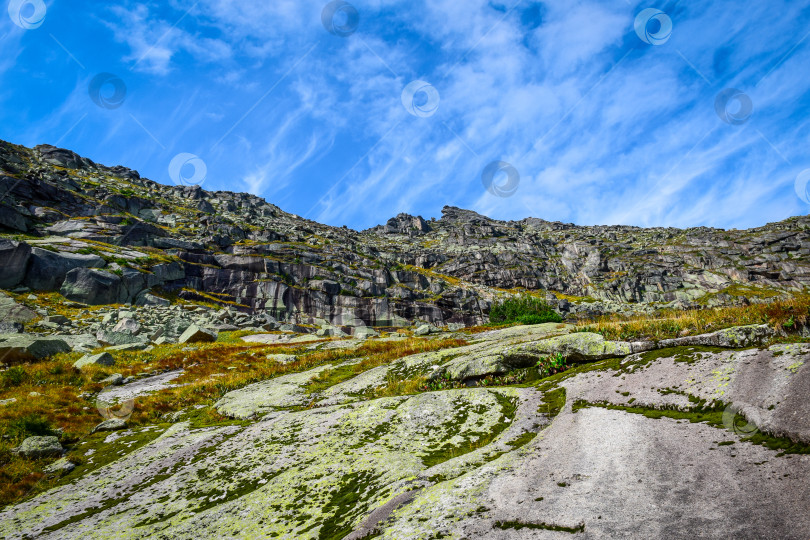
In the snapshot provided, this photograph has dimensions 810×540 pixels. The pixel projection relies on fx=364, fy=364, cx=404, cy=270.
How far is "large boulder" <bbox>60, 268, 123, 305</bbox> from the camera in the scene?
69.5 meters

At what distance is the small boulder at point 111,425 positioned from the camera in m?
15.2

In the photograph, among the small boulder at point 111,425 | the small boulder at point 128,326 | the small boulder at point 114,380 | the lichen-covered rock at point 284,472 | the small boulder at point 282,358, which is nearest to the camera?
the lichen-covered rock at point 284,472

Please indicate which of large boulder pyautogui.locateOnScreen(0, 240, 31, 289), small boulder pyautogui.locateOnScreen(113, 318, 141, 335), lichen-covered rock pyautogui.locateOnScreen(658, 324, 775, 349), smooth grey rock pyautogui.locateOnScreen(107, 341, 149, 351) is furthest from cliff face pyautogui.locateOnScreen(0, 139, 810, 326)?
lichen-covered rock pyautogui.locateOnScreen(658, 324, 775, 349)

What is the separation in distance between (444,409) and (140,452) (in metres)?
9.78

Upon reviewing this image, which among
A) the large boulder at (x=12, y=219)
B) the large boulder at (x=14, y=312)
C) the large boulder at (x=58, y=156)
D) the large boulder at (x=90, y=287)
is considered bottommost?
the large boulder at (x=14, y=312)

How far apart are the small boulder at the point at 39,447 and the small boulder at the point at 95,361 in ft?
51.5

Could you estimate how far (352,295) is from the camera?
126 m

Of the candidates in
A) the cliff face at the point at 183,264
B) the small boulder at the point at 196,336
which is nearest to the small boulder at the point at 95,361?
the small boulder at the point at 196,336

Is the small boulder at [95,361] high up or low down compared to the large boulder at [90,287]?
down

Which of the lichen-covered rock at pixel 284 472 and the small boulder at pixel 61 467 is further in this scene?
the small boulder at pixel 61 467

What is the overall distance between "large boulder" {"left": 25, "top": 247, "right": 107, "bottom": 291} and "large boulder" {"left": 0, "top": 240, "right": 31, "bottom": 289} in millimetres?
1417

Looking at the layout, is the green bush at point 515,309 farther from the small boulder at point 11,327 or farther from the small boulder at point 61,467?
the small boulder at point 11,327

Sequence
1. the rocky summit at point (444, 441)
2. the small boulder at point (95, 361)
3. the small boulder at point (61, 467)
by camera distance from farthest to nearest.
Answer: the small boulder at point (95, 361), the small boulder at point (61, 467), the rocky summit at point (444, 441)

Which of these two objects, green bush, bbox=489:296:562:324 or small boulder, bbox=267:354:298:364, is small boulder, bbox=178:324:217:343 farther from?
green bush, bbox=489:296:562:324
